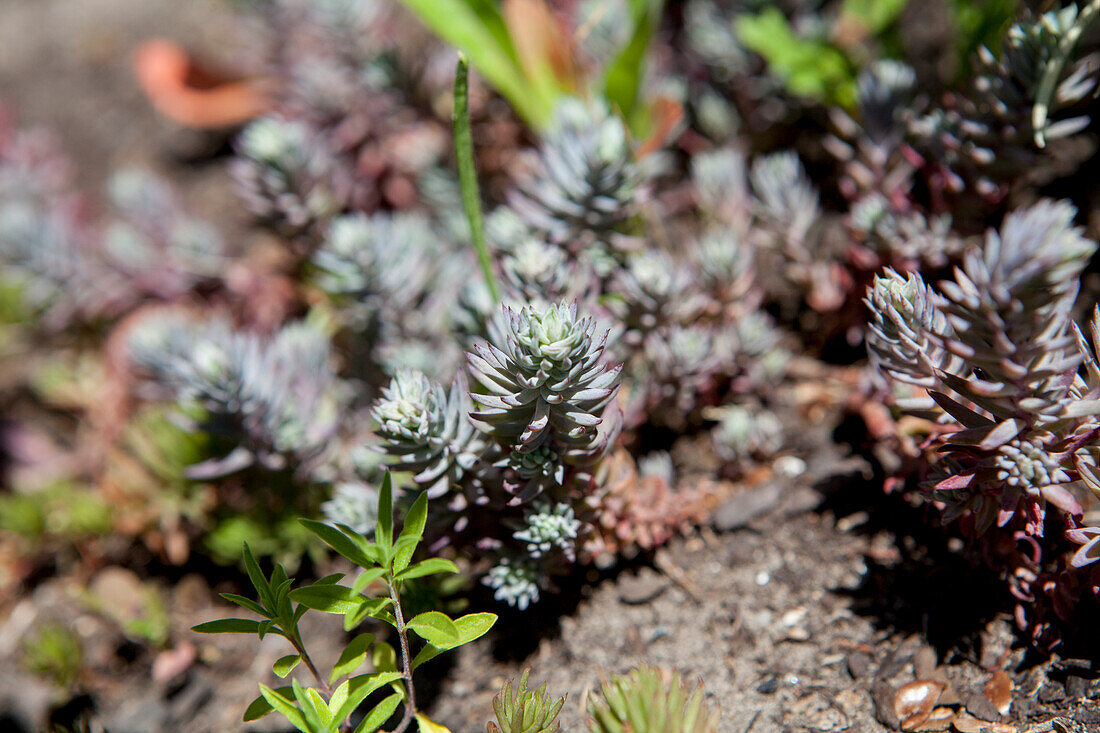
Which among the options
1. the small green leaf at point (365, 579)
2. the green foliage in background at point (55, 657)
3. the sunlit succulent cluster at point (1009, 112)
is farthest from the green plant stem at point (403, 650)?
the sunlit succulent cluster at point (1009, 112)

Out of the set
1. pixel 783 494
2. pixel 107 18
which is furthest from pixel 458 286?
pixel 107 18

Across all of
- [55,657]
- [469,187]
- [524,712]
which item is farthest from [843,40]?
[55,657]

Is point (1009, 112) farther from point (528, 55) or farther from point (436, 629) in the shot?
point (436, 629)

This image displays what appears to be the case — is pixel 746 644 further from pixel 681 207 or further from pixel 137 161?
pixel 137 161

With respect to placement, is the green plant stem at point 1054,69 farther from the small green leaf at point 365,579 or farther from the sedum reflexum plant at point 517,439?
the small green leaf at point 365,579

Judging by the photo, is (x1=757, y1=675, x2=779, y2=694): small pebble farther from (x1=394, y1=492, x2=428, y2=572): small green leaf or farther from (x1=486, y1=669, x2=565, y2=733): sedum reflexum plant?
(x1=394, y1=492, x2=428, y2=572): small green leaf
